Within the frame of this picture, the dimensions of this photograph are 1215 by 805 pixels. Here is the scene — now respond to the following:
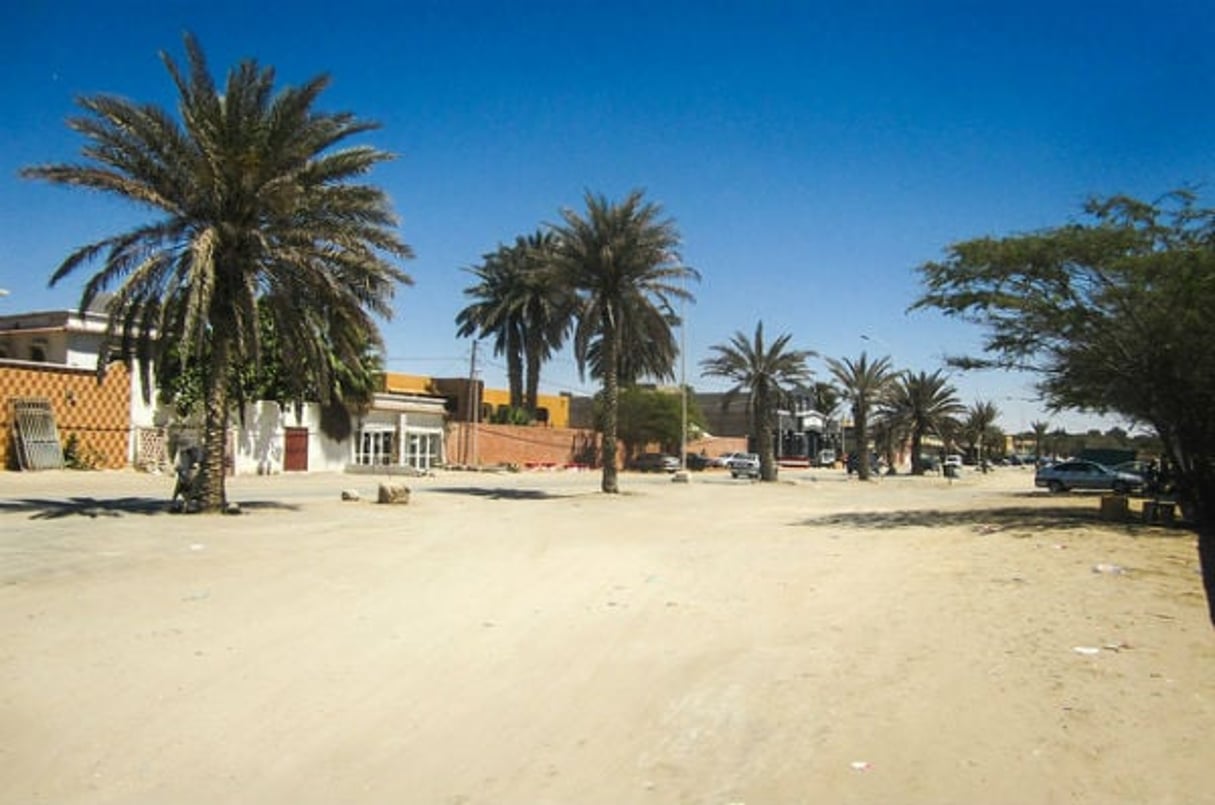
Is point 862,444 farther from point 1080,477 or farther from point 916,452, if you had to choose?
point 916,452

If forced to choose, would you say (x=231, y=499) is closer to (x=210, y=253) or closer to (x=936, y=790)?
(x=210, y=253)

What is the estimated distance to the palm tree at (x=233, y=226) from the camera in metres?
19.0

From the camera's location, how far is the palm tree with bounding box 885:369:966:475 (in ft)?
232

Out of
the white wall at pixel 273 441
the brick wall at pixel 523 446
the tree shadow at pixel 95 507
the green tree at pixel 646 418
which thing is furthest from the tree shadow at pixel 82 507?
the green tree at pixel 646 418

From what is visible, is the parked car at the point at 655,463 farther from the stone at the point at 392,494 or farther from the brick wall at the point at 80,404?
the stone at the point at 392,494

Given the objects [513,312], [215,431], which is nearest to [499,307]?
[513,312]

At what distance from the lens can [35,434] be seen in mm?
34750

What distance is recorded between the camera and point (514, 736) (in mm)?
6059

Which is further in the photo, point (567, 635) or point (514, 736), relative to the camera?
point (567, 635)

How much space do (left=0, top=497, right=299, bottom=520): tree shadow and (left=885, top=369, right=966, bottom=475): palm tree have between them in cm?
5475

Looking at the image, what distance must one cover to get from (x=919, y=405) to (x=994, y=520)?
166ft

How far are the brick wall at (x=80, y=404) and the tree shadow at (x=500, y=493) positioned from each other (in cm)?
1320

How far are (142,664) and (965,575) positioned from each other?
10.3m

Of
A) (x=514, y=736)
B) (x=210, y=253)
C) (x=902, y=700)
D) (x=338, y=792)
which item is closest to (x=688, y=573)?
(x=902, y=700)
